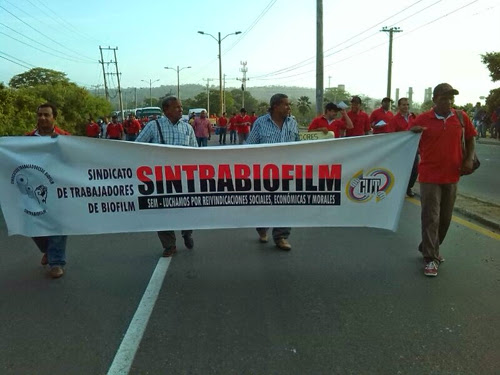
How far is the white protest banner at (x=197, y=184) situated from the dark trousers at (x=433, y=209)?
0.26 m

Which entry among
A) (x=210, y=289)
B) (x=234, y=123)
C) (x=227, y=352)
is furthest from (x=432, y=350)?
(x=234, y=123)

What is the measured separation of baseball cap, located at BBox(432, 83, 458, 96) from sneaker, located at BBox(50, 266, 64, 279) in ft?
13.8

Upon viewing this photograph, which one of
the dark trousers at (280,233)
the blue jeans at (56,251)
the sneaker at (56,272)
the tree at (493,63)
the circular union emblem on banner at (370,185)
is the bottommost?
the sneaker at (56,272)

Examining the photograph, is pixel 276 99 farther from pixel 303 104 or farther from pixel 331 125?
pixel 303 104

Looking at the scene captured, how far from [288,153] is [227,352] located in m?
2.21

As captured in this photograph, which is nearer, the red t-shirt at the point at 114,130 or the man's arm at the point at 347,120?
the man's arm at the point at 347,120

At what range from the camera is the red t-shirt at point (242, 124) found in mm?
20047

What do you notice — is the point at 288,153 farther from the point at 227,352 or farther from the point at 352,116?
the point at 352,116

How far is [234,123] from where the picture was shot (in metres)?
20.9

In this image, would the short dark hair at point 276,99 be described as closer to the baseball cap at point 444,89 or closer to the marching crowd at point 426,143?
the marching crowd at point 426,143

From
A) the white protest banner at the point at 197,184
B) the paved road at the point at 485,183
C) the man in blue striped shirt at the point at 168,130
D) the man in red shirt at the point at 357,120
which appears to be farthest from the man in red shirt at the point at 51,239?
the paved road at the point at 485,183

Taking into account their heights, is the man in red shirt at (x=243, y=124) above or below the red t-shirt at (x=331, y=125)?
below

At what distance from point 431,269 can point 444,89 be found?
5.86 feet

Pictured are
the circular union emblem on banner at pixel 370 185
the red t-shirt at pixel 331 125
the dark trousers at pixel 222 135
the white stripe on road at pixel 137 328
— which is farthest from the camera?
the dark trousers at pixel 222 135
